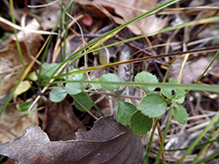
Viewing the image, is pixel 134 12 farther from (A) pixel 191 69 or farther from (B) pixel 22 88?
(B) pixel 22 88

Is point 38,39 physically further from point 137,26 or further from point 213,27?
point 213,27

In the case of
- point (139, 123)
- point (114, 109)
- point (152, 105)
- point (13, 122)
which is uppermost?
point (152, 105)

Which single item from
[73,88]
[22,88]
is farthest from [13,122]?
[73,88]

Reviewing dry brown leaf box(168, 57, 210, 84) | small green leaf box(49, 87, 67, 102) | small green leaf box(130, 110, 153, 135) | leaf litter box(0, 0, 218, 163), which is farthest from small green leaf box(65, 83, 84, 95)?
dry brown leaf box(168, 57, 210, 84)

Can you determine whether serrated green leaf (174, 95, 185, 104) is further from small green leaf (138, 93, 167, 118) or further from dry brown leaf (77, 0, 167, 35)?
dry brown leaf (77, 0, 167, 35)

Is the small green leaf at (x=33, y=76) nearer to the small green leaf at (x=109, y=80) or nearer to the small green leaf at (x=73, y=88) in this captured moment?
the small green leaf at (x=73, y=88)

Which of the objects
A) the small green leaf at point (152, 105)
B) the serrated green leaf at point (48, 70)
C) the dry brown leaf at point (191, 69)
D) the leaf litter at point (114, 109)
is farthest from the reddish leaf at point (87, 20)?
the small green leaf at point (152, 105)

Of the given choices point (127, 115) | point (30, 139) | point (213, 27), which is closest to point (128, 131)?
point (127, 115)
